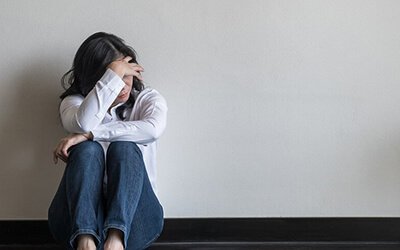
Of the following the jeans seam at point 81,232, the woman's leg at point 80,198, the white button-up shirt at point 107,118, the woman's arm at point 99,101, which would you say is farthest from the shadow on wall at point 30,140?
the jeans seam at point 81,232

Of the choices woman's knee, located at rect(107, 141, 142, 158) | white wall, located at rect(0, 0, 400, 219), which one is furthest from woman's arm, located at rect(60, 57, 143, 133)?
white wall, located at rect(0, 0, 400, 219)

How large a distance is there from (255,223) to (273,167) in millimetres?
242

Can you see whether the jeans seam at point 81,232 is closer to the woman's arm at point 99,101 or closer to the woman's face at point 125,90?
the woman's arm at point 99,101

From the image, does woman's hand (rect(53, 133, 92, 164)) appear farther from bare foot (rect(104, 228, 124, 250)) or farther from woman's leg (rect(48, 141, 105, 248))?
bare foot (rect(104, 228, 124, 250))

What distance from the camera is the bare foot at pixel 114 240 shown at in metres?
1.41

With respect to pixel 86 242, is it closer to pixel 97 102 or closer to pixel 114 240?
pixel 114 240

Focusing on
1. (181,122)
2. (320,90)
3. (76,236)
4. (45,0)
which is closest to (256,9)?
(320,90)

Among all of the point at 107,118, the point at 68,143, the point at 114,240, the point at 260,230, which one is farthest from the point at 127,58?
the point at 260,230

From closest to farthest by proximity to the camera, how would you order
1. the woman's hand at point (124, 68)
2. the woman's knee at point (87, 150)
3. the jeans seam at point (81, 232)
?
the jeans seam at point (81, 232) → the woman's knee at point (87, 150) → the woman's hand at point (124, 68)

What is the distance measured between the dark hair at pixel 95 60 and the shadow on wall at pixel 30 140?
0.17 metres

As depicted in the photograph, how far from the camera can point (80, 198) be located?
4.66ft

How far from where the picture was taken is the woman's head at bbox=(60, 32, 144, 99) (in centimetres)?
176

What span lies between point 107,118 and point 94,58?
0.22m

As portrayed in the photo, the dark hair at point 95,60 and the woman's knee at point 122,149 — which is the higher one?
A: the dark hair at point 95,60
